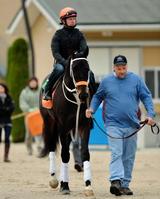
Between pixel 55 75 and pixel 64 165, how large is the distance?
1.51 metres

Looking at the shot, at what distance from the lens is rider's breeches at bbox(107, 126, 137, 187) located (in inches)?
527

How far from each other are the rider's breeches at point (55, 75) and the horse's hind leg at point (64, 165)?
0.98 metres

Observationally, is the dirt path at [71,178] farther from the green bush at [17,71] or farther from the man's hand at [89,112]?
the green bush at [17,71]

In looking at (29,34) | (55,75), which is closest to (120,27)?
(29,34)

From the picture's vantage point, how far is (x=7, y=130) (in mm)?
21609

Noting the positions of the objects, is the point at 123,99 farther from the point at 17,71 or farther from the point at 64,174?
the point at 17,71

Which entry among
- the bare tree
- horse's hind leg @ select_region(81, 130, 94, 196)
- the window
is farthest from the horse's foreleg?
the bare tree

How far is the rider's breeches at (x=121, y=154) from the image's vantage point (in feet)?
44.0

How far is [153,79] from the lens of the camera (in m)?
27.4

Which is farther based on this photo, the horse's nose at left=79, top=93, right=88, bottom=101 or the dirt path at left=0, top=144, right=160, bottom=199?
the dirt path at left=0, top=144, right=160, bottom=199

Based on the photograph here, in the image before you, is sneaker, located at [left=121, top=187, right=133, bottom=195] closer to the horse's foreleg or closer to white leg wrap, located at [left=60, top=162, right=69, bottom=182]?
white leg wrap, located at [left=60, top=162, right=69, bottom=182]

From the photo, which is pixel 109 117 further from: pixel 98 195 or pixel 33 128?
pixel 33 128

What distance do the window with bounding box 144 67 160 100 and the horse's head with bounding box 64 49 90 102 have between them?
44.4 feet

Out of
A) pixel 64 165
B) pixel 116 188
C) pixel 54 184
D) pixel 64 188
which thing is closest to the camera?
pixel 116 188
